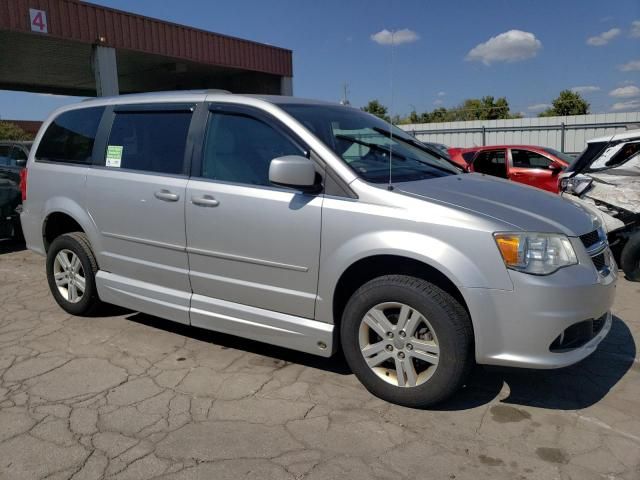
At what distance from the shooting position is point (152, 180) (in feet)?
12.8

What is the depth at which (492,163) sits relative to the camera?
1074cm

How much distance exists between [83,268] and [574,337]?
3.82 meters

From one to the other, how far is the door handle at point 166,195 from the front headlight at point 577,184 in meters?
4.57

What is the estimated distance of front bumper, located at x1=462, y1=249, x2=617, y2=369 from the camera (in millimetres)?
2699

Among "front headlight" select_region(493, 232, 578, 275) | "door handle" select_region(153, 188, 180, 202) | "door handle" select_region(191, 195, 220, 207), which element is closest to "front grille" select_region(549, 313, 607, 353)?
"front headlight" select_region(493, 232, 578, 275)

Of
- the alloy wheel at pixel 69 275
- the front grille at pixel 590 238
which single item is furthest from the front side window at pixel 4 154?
the front grille at pixel 590 238

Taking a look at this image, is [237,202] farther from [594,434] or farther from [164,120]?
[594,434]

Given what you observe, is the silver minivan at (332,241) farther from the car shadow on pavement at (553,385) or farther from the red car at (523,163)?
the red car at (523,163)

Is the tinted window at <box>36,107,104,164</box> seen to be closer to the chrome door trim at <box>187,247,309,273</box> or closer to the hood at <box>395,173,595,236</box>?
the chrome door trim at <box>187,247,309,273</box>

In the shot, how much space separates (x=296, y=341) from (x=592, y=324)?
1756 mm

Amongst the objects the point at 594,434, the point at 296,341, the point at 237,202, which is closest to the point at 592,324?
the point at 594,434

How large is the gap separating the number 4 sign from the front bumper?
13886mm

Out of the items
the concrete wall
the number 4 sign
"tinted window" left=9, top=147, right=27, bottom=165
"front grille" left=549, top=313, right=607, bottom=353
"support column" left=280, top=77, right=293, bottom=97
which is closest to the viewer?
"front grille" left=549, top=313, right=607, bottom=353

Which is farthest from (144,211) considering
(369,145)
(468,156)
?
(468,156)
